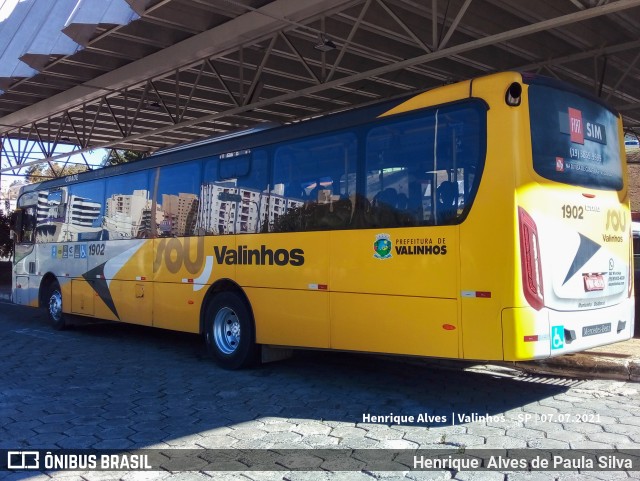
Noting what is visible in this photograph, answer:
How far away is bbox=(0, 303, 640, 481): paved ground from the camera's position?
5.03 m

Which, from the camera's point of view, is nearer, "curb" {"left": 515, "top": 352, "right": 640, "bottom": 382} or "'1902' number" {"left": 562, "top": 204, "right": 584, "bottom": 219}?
"'1902' number" {"left": 562, "top": 204, "right": 584, "bottom": 219}

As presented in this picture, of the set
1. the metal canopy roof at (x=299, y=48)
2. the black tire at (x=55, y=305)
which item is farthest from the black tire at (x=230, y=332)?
the black tire at (x=55, y=305)

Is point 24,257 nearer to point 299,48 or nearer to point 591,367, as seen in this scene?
point 299,48

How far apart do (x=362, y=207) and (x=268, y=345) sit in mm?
2485

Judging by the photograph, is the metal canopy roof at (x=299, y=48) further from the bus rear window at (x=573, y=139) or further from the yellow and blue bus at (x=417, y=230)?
the yellow and blue bus at (x=417, y=230)

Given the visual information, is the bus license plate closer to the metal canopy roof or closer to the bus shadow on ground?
the bus shadow on ground

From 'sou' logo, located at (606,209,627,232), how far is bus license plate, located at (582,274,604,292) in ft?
2.05

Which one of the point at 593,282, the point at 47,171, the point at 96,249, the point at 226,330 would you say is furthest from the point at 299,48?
the point at 47,171

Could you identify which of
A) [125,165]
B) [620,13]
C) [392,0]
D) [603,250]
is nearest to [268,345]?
[603,250]

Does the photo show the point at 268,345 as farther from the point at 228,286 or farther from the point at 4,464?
the point at 4,464

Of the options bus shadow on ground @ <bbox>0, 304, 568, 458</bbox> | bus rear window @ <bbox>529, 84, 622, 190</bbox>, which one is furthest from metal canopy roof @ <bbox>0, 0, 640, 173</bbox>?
bus shadow on ground @ <bbox>0, 304, 568, 458</bbox>

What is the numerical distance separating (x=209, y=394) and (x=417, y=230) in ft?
10.3

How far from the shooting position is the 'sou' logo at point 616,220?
633 centimetres

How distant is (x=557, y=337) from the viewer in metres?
5.51
